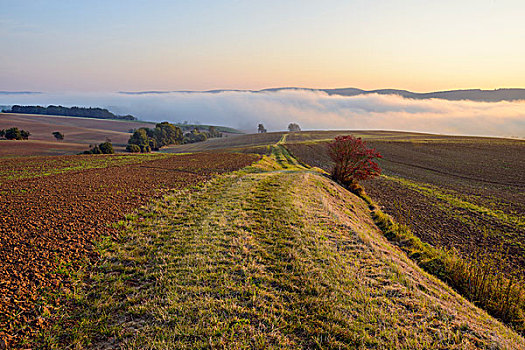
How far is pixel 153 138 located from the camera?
84188 millimetres

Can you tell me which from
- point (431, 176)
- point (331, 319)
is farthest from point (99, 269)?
point (431, 176)

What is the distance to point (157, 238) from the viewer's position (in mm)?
9672

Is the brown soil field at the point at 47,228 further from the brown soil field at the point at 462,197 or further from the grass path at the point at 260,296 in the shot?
the brown soil field at the point at 462,197

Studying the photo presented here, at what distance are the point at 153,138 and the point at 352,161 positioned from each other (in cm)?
7688

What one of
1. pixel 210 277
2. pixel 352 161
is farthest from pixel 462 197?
pixel 210 277

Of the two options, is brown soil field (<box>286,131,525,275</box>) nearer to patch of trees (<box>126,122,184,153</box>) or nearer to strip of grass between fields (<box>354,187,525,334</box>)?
strip of grass between fields (<box>354,187,525,334</box>)

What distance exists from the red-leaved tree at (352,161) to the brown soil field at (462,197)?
8.54ft

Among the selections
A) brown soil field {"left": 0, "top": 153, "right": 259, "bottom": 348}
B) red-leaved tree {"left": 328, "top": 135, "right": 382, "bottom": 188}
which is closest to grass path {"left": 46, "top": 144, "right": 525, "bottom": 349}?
brown soil field {"left": 0, "top": 153, "right": 259, "bottom": 348}

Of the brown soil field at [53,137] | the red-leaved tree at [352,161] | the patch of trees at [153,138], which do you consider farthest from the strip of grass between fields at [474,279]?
the patch of trees at [153,138]

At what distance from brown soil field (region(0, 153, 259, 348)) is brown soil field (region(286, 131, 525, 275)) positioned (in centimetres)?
1624

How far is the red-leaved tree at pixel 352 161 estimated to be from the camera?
24520 mm

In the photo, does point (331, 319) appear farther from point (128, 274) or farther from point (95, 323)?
point (128, 274)

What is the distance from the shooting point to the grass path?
5.15 m

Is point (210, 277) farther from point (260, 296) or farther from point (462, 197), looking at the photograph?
point (462, 197)
